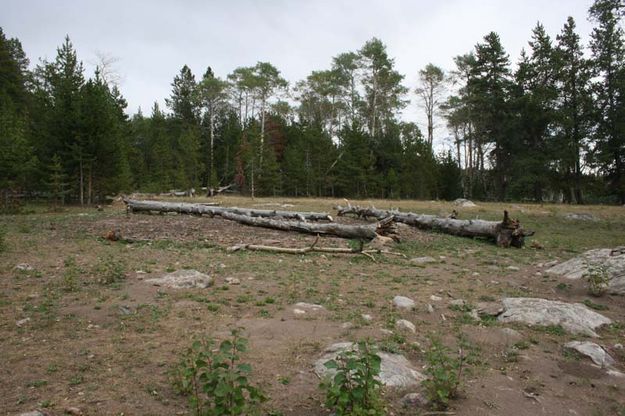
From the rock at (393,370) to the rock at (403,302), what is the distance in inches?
70.2

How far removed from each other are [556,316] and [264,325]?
3995mm

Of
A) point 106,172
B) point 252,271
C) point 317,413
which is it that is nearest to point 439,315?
point 317,413

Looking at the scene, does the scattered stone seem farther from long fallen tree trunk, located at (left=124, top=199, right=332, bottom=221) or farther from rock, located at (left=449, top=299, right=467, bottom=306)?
long fallen tree trunk, located at (left=124, top=199, right=332, bottom=221)

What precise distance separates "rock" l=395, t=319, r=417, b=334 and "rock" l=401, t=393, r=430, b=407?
169 cm

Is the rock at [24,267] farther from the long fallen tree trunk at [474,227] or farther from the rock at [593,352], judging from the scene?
the long fallen tree trunk at [474,227]

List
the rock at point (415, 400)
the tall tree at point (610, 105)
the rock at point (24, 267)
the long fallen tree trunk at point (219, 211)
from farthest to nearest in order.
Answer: the tall tree at point (610, 105)
the long fallen tree trunk at point (219, 211)
the rock at point (24, 267)
the rock at point (415, 400)

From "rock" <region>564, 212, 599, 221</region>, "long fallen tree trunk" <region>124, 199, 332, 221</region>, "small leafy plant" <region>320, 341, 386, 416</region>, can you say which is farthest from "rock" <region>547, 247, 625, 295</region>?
"rock" <region>564, 212, 599, 221</region>

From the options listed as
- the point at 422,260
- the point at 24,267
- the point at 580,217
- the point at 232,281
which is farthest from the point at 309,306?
the point at 580,217

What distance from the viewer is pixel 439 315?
579 centimetres

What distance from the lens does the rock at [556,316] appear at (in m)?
5.28

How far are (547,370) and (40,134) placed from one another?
29131 millimetres

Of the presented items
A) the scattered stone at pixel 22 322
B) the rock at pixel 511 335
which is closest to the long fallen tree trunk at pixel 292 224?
the rock at pixel 511 335

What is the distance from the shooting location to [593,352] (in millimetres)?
4453

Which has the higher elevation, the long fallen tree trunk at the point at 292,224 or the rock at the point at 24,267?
the long fallen tree trunk at the point at 292,224
